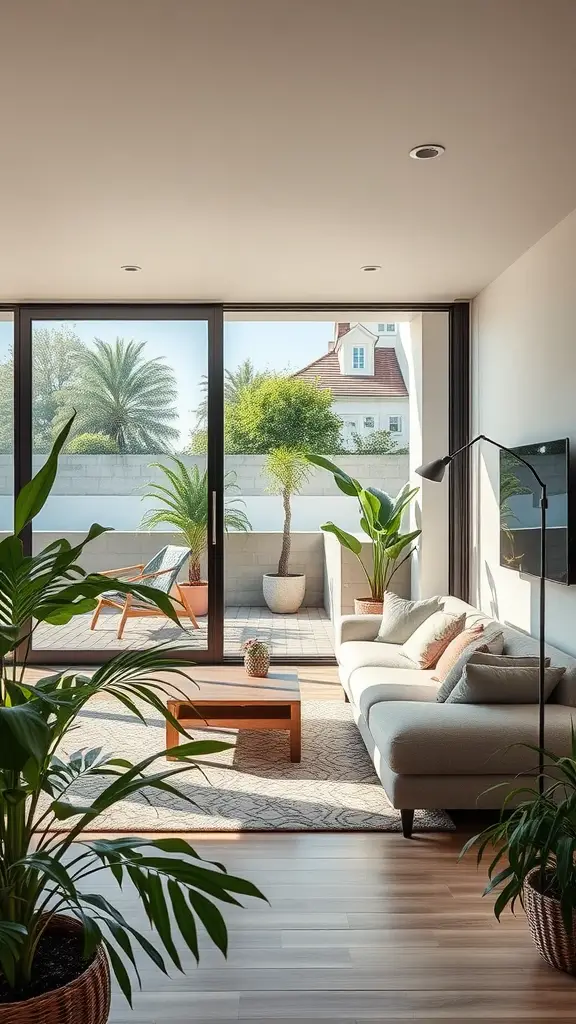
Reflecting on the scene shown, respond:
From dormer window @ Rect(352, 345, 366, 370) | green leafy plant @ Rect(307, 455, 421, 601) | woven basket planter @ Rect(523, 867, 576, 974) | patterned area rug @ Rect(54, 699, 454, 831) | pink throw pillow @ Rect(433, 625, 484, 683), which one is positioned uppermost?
dormer window @ Rect(352, 345, 366, 370)

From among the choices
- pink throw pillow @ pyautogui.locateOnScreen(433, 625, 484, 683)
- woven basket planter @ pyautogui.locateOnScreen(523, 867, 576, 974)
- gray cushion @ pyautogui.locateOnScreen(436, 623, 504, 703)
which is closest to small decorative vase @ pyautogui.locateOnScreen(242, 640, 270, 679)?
pink throw pillow @ pyautogui.locateOnScreen(433, 625, 484, 683)

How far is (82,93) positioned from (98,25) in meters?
0.46

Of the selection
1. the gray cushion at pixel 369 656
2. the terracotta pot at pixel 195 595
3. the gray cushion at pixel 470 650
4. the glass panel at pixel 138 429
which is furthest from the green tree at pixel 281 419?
the gray cushion at pixel 470 650

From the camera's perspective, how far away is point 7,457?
622cm

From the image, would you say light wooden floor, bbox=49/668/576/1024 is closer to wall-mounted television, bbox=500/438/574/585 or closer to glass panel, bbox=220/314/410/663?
wall-mounted television, bbox=500/438/574/585

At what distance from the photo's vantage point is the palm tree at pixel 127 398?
6168 mm

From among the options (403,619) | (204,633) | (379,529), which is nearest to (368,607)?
(379,529)

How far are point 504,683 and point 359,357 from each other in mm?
6934

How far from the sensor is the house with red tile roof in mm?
9312

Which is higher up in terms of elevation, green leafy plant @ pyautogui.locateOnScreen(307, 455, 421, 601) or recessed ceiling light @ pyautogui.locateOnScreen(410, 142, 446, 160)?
recessed ceiling light @ pyautogui.locateOnScreen(410, 142, 446, 160)

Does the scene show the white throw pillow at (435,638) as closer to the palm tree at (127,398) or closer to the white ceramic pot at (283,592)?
the palm tree at (127,398)

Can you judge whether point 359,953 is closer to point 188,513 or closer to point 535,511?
point 535,511

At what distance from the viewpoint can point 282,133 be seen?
10.4 feet

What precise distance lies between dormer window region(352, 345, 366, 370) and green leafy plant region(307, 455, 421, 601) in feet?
12.2
